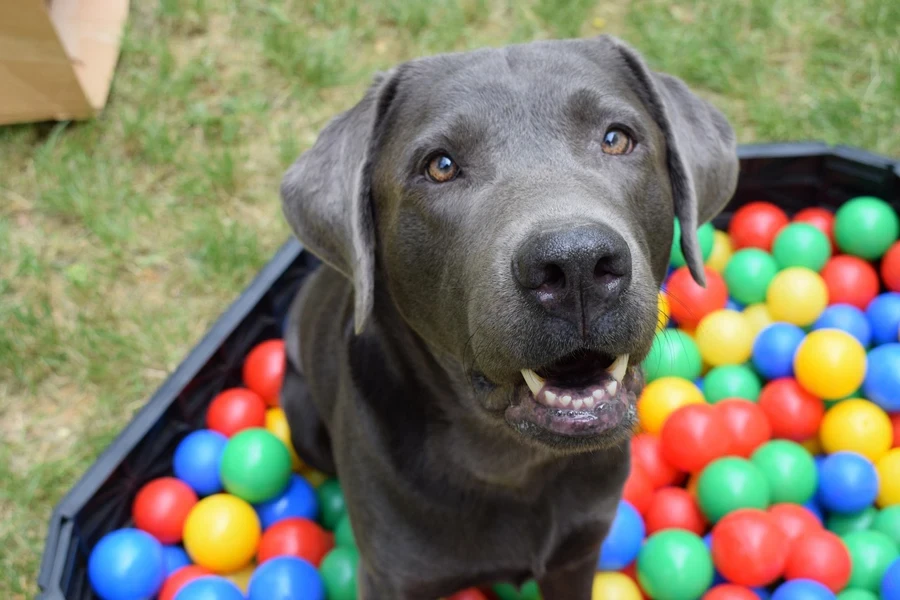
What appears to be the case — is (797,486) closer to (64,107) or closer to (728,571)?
(728,571)

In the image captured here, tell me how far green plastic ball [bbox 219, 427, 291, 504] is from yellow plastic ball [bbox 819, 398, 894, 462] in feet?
6.91

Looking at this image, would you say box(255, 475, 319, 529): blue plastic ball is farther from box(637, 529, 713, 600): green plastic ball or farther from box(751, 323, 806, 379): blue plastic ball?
box(751, 323, 806, 379): blue plastic ball

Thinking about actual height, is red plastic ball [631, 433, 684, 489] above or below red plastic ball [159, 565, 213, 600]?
above

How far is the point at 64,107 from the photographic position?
15.1 ft

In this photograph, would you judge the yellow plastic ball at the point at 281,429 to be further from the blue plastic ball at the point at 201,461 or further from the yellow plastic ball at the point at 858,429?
the yellow plastic ball at the point at 858,429

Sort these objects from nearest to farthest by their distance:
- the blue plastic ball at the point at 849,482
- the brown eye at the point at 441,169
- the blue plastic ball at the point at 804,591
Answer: the brown eye at the point at 441,169, the blue plastic ball at the point at 804,591, the blue plastic ball at the point at 849,482

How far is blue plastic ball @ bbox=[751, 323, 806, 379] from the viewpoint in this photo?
11.9 feet

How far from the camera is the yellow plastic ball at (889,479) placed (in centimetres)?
331

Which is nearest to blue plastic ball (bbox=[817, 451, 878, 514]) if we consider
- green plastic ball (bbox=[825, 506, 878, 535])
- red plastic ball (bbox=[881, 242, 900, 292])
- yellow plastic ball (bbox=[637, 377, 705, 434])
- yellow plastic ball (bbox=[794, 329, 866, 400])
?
green plastic ball (bbox=[825, 506, 878, 535])

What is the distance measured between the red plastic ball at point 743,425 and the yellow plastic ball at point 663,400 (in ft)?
0.39

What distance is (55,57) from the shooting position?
435 cm

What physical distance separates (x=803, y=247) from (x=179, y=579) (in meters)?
2.87

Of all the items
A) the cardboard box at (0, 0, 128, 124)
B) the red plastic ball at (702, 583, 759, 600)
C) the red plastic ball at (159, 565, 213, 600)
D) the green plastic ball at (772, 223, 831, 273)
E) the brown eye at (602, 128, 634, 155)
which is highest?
the brown eye at (602, 128, 634, 155)

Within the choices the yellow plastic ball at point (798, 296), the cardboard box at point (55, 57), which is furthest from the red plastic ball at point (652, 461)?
the cardboard box at point (55, 57)
